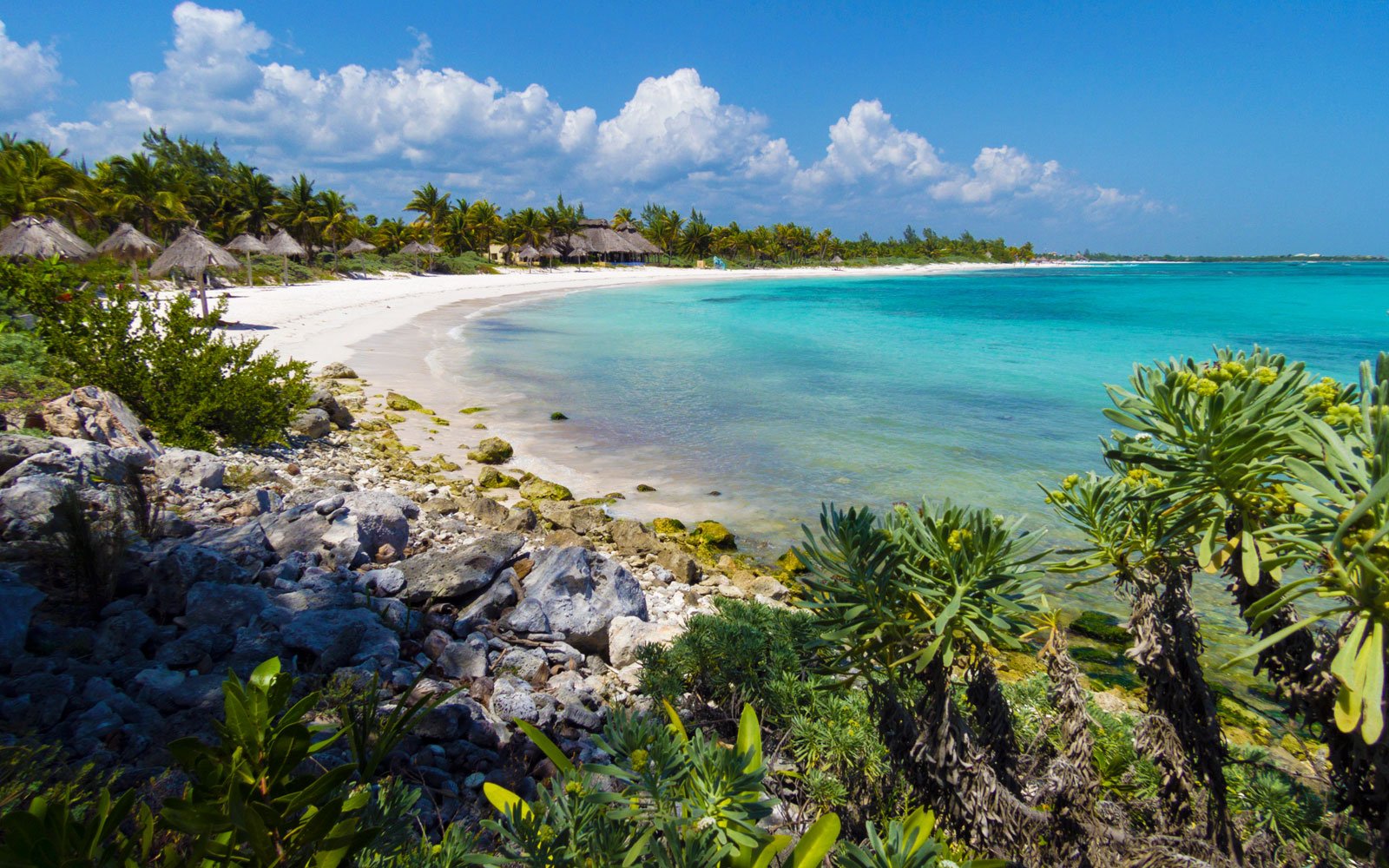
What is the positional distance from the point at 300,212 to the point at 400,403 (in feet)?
117

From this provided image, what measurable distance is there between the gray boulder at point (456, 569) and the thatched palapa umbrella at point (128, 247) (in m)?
19.5

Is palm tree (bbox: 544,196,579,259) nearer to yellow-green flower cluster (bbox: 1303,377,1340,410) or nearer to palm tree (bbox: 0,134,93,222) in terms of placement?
palm tree (bbox: 0,134,93,222)

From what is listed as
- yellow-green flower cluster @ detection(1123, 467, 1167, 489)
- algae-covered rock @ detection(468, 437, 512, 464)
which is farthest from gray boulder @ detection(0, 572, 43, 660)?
algae-covered rock @ detection(468, 437, 512, 464)

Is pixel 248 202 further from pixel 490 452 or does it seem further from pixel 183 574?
pixel 183 574

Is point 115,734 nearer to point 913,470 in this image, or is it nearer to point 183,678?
point 183,678

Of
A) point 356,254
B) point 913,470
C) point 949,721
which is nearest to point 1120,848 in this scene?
point 949,721

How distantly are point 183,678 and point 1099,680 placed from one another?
20.0 feet

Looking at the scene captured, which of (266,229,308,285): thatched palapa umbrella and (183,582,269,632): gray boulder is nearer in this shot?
(183,582,269,632): gray boulder

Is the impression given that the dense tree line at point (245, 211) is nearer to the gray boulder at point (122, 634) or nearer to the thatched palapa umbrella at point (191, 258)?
the thatched palapa umbrella at point (191, 258)

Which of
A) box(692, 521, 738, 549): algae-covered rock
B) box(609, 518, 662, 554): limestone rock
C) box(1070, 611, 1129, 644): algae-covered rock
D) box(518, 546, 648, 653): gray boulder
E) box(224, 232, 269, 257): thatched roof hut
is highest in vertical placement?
box(224, 232, 269, 257): thatched roof hut

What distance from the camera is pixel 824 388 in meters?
18.0

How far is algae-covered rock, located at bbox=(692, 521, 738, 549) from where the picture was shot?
7.59 m

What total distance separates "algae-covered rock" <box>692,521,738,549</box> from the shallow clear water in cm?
62

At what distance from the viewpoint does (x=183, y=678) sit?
298 centimetres
